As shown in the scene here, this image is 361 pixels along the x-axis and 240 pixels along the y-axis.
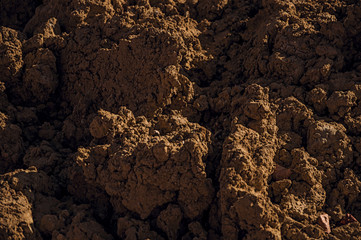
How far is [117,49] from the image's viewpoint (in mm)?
4523

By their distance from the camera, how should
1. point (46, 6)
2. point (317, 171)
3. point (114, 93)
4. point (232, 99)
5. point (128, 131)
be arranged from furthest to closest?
point (46, 6)
point (114, 93)
point (232, 99)
point (128, 131)
point (317, 171)

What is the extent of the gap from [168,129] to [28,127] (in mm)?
1562

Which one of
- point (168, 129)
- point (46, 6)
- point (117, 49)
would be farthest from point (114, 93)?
point (46, 6)

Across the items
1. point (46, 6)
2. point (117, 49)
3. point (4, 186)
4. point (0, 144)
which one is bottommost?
point (4, 186)

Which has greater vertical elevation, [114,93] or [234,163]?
[114,93]

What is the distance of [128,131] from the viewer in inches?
153

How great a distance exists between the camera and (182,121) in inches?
158

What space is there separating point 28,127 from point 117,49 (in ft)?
3.98

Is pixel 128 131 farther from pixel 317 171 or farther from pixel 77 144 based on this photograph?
pixel 317 171

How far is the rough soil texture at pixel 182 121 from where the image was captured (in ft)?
11.5

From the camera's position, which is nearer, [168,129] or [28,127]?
[168,129]

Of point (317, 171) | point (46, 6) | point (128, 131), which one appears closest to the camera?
point (317, 171)

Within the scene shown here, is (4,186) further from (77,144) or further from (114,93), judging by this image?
(114,93)

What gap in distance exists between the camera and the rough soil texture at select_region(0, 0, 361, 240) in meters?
3.51
